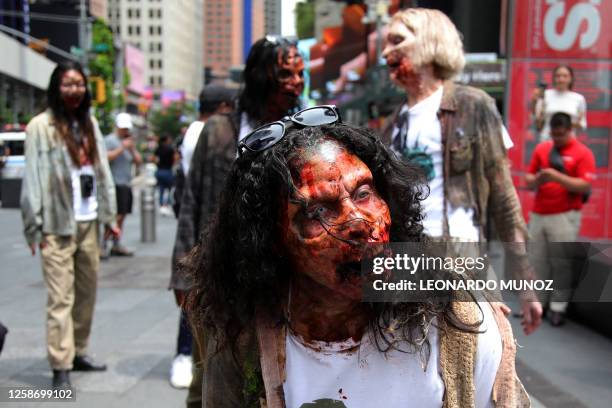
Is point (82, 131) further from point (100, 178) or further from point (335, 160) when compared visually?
point (335, 160)

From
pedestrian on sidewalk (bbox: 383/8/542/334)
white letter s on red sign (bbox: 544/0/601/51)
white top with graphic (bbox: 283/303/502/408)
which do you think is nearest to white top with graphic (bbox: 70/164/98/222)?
pedestrian on sidewalk (bbox: 383/8/542/334)

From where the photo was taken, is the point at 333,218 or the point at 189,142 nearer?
the point at 333,218

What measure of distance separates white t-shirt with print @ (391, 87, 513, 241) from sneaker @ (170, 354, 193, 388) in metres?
2.11

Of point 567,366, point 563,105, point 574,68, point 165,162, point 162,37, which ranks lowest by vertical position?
point 567,366

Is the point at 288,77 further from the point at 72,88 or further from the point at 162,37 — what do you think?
the point at 162,37

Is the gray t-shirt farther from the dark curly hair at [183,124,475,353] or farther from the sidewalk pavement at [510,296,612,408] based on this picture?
the dark curly hair at [183,124,475,353]

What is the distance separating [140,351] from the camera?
521 cm

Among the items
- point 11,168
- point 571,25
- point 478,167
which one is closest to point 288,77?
point 478,167

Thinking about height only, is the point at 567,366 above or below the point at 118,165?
below

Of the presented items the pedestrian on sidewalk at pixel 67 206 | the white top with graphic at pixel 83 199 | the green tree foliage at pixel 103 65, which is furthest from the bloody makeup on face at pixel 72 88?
the green tree foliage at pixel 103 65

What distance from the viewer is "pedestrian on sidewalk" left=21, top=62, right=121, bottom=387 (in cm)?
425

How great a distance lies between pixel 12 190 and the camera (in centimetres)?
1817

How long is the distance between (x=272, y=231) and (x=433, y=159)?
1.67 m

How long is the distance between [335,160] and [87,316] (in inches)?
141
